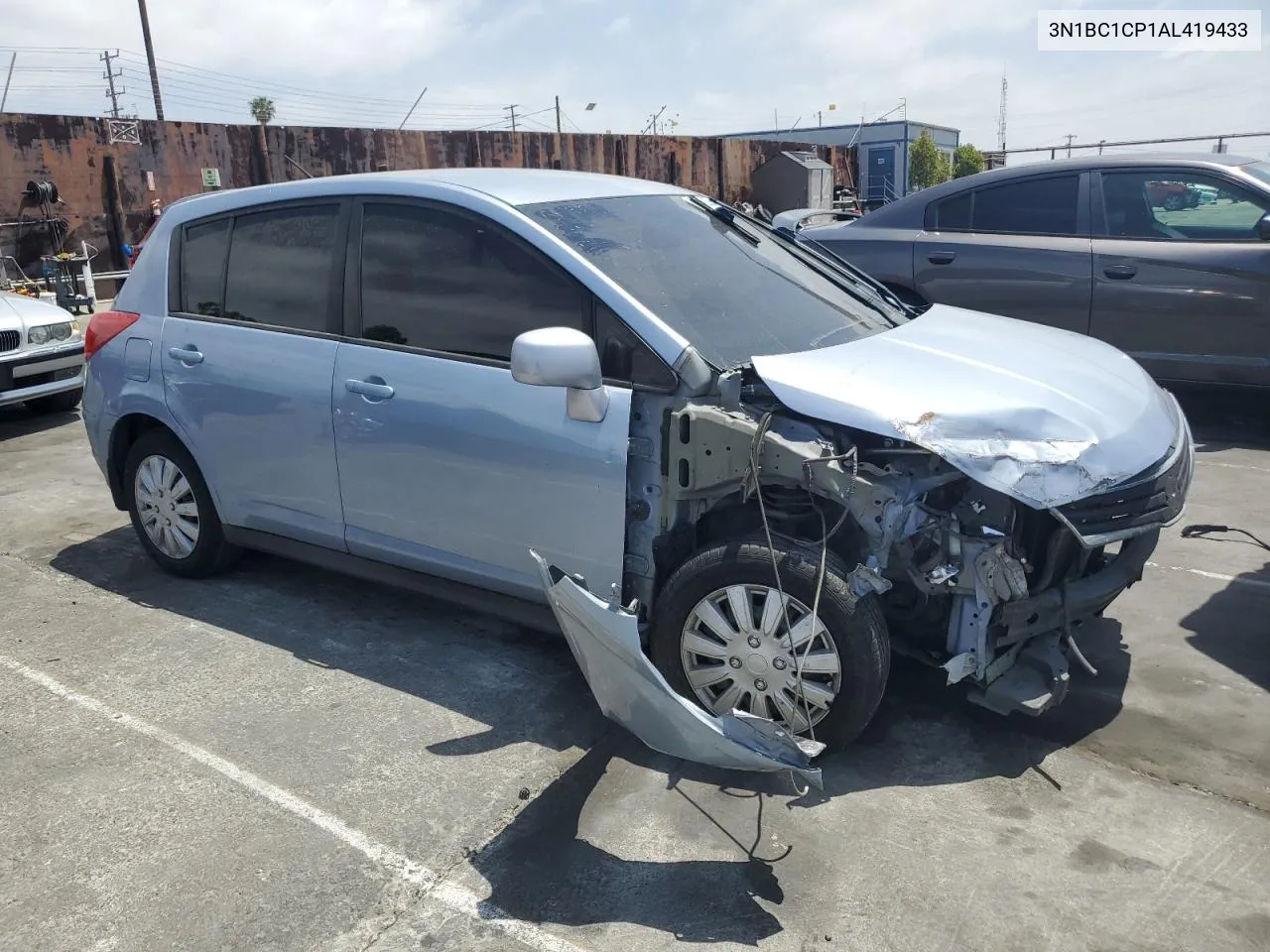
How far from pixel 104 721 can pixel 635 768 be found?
1.90m

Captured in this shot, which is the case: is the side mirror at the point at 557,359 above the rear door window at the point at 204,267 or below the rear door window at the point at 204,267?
below

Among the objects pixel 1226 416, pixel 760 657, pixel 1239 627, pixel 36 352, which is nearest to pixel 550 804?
pixel 760 657

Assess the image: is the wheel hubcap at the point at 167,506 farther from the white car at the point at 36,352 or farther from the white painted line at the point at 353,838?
the white car at the point at 36,352

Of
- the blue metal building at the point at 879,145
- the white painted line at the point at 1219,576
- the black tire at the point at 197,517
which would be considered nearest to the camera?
the white painted line at the point at 1219,576

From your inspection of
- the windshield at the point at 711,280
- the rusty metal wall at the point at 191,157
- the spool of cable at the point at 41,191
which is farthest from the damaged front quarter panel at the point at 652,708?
the rusty metal wall at the point at 191,157

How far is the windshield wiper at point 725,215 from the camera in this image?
14.3 feet

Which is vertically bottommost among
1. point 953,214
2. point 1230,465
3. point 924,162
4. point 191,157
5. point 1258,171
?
point 1230,465

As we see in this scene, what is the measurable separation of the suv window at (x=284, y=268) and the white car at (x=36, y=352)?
498 centimetres

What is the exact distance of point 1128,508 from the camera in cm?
299

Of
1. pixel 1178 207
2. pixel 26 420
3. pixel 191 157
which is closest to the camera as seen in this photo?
pixel 1178 207

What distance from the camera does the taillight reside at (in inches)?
187

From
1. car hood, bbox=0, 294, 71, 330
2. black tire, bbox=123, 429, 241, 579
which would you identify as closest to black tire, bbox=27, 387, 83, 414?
car hood, bbox=0, 294, 71, 330

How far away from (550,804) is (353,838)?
0.57 meters

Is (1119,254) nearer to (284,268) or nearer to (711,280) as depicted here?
(711,280)
